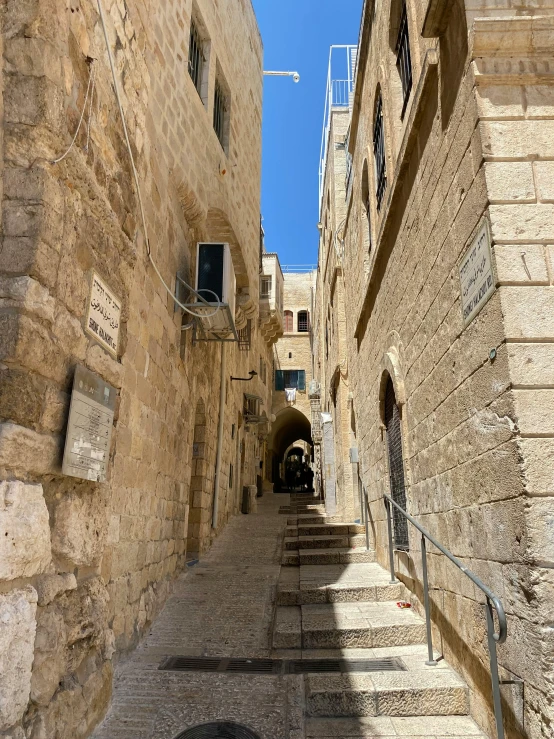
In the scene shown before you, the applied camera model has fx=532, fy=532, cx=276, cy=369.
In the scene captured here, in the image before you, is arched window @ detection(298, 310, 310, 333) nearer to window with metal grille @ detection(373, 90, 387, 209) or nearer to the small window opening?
the small window opening

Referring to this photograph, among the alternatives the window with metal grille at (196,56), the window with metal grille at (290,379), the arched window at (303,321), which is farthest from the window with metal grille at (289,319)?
the window with metal grille at (196,56)

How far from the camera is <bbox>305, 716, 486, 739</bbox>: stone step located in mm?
3260

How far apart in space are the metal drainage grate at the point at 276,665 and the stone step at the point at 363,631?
0.32m

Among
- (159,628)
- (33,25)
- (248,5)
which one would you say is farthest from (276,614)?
(248,5)

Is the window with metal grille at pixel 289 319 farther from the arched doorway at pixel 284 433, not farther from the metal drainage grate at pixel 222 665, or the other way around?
the metal drainage grate at pixel 222 665

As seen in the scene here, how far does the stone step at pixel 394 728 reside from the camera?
326 centimetres

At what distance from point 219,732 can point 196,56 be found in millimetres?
8445

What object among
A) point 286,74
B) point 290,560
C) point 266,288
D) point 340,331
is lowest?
point 290,560

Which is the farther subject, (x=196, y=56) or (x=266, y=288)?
(x=266, y=288)

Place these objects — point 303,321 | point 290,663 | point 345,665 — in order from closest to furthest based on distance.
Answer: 1. point 345,665
2. point 290,663
3. point 303,321

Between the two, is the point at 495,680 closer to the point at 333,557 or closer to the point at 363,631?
the point at 363,631

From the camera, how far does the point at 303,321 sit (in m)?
31.4

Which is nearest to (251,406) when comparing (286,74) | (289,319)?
(286,74)

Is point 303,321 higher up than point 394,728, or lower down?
higher up
